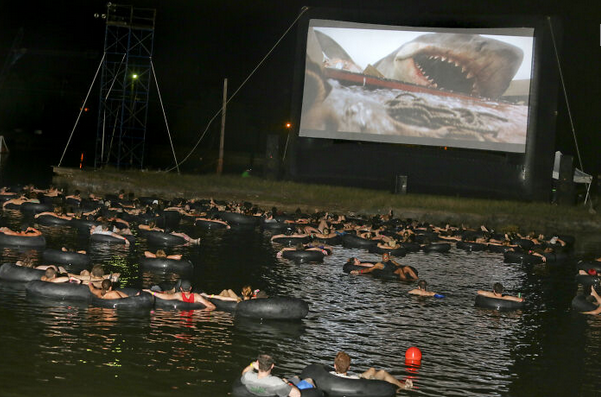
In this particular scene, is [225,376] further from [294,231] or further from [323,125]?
[323,125]

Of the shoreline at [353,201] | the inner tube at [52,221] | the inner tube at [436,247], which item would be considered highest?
the shoreline at [353,201]

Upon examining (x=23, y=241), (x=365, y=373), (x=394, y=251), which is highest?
(x=394, y=251)

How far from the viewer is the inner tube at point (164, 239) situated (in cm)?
2612

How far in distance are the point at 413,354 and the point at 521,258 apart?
14.8 m

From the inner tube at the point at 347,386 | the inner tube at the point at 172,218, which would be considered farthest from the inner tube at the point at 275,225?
the inner tube at the point at 347,386

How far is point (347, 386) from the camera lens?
476 inches

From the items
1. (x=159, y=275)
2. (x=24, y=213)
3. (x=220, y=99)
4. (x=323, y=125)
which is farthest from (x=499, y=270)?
(x=220, y=99)

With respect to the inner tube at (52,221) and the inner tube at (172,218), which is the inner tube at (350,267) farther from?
the inner tube at (52,221)

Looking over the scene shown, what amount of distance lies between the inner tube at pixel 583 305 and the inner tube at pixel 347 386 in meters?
9.86

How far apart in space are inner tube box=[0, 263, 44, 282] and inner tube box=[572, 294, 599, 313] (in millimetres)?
12972

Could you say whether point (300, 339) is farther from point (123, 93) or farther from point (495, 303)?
point (123, 93)

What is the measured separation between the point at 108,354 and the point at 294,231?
1760cm

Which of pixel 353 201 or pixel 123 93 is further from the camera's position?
pixel 123 93

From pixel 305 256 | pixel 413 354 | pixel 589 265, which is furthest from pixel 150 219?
pixel 413 354
